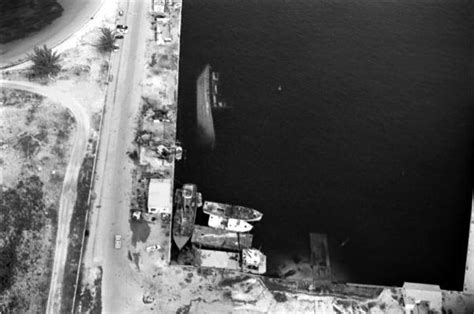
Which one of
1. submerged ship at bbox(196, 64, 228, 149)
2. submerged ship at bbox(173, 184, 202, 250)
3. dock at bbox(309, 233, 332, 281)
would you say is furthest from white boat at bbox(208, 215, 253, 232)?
submerged ship at bbox(196, 64, 228, 149)

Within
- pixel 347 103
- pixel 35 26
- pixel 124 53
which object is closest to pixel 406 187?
pixel 347 103

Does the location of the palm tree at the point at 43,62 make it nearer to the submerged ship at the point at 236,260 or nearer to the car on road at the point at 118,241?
the car on road at the point at 118,241

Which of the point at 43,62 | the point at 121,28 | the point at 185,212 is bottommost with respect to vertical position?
the point at 185,212

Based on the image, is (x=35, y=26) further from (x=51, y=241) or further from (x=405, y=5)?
(x=405, y=5)

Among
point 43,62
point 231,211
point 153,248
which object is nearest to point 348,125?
point 231,211

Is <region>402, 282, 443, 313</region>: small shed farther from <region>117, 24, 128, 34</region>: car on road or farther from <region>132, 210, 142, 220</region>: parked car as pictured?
<region>117, 24, 128, 34</region>: car on road

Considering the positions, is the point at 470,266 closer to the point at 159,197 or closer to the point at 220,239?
the point at 220,239

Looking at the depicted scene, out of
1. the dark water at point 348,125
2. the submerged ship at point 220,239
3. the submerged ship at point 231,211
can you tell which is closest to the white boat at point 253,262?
the submerged ship at point 220,239

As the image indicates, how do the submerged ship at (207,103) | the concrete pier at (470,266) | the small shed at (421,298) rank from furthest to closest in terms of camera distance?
the submerged ship at (207,103), the concrete pier at (470,266), the small shed at (421,298)
